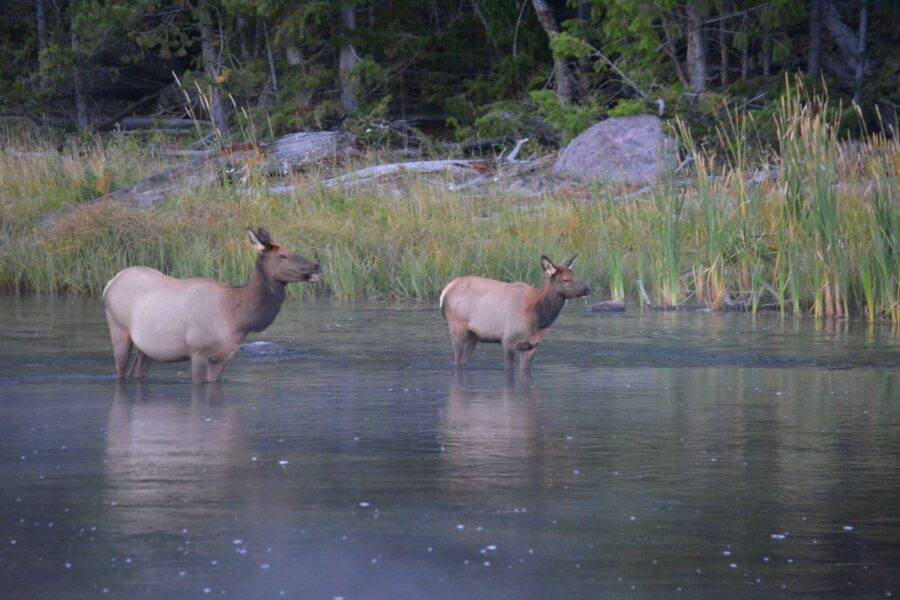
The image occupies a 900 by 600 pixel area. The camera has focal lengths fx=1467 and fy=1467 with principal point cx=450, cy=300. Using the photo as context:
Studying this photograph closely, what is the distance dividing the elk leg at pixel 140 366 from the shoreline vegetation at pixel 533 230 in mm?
7588

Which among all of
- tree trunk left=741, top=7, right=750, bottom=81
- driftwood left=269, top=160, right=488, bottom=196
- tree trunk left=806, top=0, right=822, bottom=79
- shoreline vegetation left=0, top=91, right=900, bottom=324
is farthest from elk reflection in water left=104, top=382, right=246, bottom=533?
tree trunk left=806, top=0, right=822, bottom=79

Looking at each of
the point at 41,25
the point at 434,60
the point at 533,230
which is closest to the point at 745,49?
the point at 434,60

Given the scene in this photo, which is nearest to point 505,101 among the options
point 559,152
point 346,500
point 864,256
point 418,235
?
point 559,152

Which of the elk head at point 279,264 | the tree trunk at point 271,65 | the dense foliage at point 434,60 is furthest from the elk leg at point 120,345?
the tree trunk at point 271,65

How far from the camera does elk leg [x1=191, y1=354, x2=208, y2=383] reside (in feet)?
34.9

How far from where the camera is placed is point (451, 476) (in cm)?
746

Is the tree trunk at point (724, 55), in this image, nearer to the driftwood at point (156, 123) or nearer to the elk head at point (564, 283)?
the driftwood at point (156, 123)

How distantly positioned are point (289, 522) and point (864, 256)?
400 inches

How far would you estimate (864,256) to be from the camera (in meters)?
15.1

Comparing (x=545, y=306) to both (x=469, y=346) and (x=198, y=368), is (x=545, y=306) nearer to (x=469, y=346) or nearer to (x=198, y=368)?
(x=469, y=346)

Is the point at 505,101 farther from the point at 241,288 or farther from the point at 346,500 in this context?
the point at 346,500

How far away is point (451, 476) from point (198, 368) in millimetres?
3721

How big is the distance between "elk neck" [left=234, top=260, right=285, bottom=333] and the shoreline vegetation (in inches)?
266

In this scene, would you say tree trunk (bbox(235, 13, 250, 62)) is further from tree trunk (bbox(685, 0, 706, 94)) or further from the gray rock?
the gray rock
